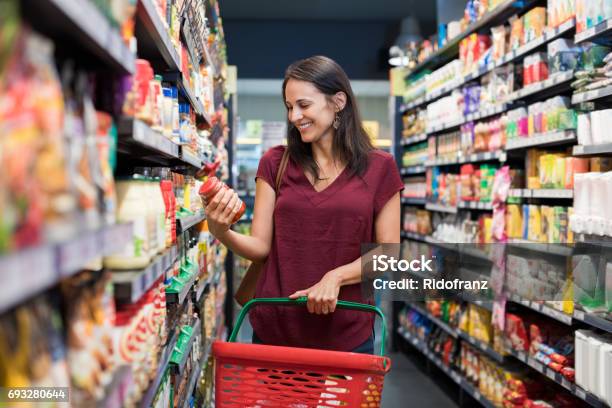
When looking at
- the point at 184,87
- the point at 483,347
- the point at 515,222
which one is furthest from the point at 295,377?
the point at 483,347

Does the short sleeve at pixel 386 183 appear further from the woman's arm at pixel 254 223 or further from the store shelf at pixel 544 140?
the store shelf at pixel 544 140

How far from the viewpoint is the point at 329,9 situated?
8906 mm

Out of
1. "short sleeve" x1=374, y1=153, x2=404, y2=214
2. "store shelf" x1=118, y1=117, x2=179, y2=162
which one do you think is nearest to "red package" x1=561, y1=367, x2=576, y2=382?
"short sleeve" x1=374, y1=153, x2=404, y2=214

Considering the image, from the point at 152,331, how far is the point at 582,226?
239cm

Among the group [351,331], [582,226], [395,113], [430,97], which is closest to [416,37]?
[395,113]

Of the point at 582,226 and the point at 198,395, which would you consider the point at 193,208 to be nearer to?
the point at 198,395

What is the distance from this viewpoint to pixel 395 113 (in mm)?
7293

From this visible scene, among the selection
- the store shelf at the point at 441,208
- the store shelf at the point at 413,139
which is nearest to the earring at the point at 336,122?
the store shelf at the point at 441,208

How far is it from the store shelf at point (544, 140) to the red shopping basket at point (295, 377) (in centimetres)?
226

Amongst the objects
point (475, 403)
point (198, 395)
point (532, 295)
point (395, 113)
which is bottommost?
point (475, 403)

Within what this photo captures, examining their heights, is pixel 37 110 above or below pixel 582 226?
above

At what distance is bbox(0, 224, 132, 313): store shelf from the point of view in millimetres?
702

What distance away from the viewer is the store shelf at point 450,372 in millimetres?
4707

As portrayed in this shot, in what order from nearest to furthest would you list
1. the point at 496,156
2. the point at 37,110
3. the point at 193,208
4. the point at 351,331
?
1. the point at 37,110
2. the point at 351,331
3. the point at 193,208
4. the point at 496,156
